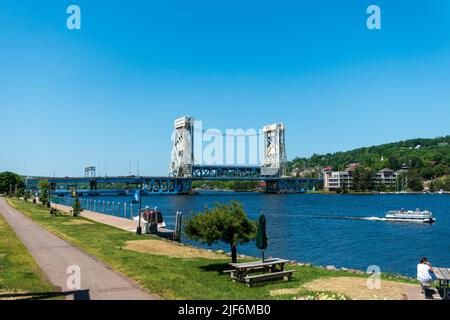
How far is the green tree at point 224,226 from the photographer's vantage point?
1686 cm

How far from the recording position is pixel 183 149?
178 m

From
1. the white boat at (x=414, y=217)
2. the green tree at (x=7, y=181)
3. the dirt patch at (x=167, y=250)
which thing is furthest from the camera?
the green tree at (x=7, y=181)

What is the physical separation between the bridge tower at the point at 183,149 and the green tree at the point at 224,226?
513ft

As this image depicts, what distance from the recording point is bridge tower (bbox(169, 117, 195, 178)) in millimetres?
176000

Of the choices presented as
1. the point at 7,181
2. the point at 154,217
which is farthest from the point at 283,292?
the point at 7,181

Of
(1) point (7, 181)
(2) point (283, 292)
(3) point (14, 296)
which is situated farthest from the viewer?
(1) point (7, 181)

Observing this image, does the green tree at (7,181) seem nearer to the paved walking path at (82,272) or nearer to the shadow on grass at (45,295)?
the paved walking path at (82,272)

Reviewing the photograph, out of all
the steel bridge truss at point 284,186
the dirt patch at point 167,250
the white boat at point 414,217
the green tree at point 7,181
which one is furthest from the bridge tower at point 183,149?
the dirt patch at point 167,250

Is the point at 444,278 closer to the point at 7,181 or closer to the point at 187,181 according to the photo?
the point at 7,181

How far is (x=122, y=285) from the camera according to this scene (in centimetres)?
1347

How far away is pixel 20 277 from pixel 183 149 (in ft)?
539
